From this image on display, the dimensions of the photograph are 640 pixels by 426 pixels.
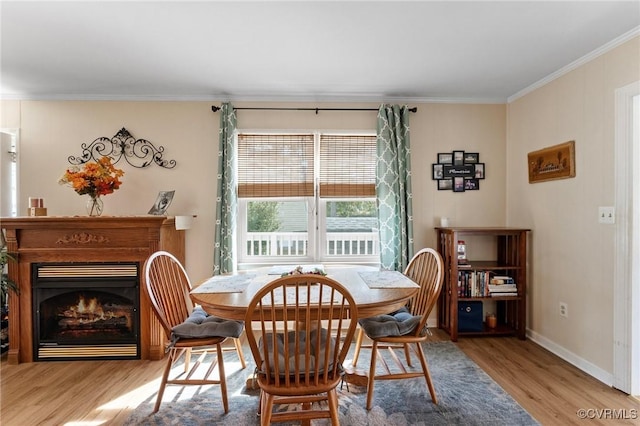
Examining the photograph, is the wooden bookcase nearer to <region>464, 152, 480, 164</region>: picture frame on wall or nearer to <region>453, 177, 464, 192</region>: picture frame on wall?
<region>453, 177, 464, 192</region>: picture frame on wall

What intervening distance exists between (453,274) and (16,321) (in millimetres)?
3768

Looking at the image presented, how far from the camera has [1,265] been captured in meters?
2.52

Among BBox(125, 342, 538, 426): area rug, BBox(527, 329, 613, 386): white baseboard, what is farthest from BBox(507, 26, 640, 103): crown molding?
BBox(125, 342, 538, 426): area rug

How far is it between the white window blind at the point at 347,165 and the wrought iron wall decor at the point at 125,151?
60.9 inches

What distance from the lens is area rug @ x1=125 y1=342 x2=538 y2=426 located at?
185 centimetres

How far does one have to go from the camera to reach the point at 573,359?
250cm

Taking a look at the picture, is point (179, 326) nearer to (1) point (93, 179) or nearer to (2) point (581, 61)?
(1) point (93, 179)

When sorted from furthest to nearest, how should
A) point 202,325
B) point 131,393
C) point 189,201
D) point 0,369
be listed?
1. point 189,201
2. point 0,369
3. point 131,393
4. point 202,325

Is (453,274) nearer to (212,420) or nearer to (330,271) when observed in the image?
(330,271)

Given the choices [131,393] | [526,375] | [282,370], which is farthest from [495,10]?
[131,393]

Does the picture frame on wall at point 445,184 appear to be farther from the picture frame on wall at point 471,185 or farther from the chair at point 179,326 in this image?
the chair at point 179,326

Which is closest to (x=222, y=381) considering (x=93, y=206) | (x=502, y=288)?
(x=93, y=206)

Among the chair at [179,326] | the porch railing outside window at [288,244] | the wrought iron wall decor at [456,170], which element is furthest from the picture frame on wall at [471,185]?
the chair at [179,326]

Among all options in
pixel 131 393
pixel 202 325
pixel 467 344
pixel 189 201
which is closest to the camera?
pixel 202 325
